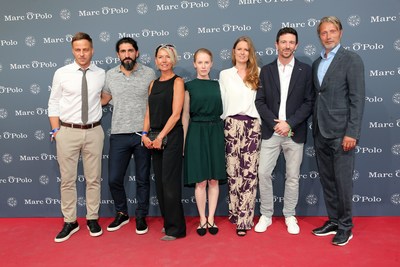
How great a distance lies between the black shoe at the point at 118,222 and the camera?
3575mm

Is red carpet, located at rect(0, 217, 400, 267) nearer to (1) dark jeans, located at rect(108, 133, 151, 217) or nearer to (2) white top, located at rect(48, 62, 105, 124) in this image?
(1) dark jeans, located at rect(108, 133, 151, 217)

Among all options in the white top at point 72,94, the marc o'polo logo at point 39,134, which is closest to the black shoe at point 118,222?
the white top at point 72,94

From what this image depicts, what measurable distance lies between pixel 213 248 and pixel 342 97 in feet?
5.64

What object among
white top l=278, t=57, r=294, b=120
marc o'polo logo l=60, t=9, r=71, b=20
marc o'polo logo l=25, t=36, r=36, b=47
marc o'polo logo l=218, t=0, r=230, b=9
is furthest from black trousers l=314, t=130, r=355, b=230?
marc o'polo logo l=25, t=36, r=36, b=47

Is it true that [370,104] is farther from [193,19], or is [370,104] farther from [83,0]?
[83,0]

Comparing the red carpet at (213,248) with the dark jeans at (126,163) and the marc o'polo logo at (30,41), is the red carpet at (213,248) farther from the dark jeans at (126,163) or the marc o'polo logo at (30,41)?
the marc o'polo logo at (30,41)

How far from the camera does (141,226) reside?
3498mm

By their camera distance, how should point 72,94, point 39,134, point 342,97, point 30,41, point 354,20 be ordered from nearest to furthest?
point 342,97
point 72,94
point 354,20
point 30,41
point 39,134

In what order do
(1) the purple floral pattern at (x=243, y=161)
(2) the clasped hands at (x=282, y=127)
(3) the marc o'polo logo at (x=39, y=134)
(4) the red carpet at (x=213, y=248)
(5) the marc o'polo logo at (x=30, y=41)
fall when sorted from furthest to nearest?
1. (3) the marc o'polo logo at (x=39, y=134)
2. (5) the marc o'polo logo at (x=30, y=41)
3. (1) the purple floral pattern at (x=243, y=161)
4. (2) the clasped hands at (x=282, y=127)
5. (4) the red carpet at (x=213, y=248)

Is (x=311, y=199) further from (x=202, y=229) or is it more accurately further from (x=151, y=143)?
(x=151, y=143)

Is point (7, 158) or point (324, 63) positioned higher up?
point (324, 63)

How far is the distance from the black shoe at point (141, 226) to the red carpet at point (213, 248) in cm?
5

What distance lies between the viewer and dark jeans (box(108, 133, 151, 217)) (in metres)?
3.44

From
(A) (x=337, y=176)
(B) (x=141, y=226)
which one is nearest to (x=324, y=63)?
(A) (x=337, y=176)
